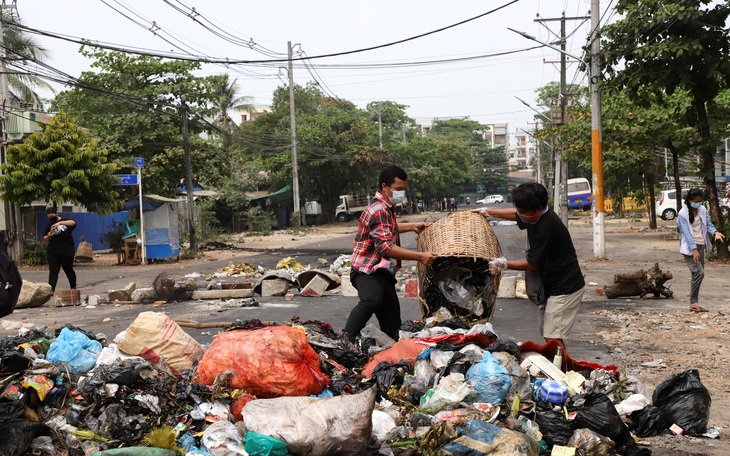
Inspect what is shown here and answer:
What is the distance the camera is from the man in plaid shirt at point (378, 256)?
651 centimetres

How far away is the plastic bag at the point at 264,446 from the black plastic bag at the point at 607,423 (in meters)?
1.91

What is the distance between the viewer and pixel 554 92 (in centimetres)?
7050

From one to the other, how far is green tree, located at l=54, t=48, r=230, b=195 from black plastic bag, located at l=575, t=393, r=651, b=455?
1011 inches

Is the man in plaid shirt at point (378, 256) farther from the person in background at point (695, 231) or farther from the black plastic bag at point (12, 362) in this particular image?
the person in background at point (695, 231)

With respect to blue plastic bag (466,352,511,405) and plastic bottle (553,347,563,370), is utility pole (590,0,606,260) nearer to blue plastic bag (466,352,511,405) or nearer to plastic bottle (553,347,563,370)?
plastic bottle (553,347,563,370)

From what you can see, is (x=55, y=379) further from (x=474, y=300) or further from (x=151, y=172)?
(x=151, y=172)

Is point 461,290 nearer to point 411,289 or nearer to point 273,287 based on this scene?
point 411,289

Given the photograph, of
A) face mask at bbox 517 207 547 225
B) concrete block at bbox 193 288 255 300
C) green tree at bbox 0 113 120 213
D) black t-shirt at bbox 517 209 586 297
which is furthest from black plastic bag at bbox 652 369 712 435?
green tree at bbox 0 113 120 213

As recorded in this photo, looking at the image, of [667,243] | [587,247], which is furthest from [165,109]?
[667,243]

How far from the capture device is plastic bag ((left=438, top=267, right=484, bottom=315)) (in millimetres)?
7355

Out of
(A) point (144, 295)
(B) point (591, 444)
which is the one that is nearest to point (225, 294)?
(A) point (144, 295)

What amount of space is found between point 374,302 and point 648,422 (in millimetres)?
2406

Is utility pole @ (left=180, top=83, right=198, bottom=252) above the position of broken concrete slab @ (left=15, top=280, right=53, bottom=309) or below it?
above

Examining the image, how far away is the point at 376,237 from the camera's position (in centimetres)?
655
